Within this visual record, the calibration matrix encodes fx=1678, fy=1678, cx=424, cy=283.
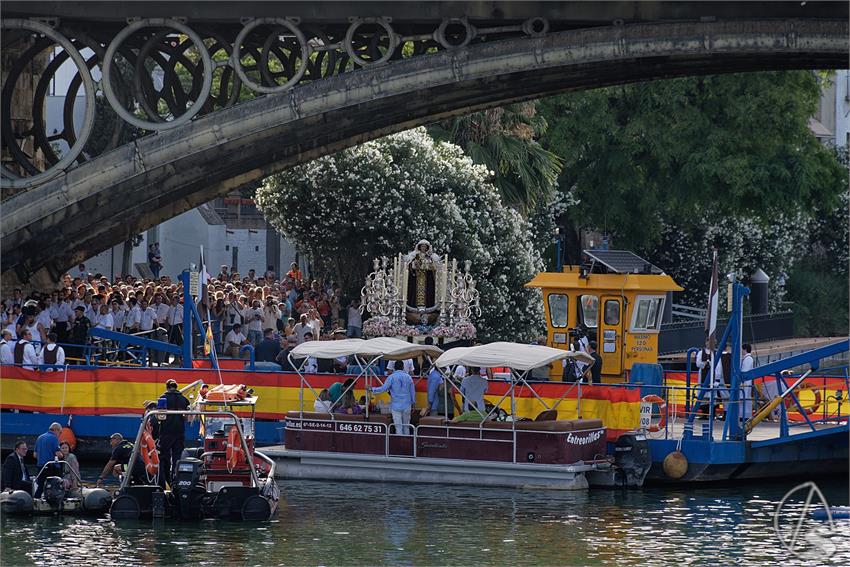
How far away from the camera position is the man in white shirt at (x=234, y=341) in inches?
1496

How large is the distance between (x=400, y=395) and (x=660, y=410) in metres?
5.54

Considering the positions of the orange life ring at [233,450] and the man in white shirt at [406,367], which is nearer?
the orange life ring at [233,450]

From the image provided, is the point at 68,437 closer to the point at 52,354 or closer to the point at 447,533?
the point at 52,354

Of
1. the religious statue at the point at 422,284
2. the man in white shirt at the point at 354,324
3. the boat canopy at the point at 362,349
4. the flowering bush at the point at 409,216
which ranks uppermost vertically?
the flowering bush at the point at 409,216

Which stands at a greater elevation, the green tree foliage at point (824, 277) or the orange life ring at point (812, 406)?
the green tree foliage at point (824, 277)

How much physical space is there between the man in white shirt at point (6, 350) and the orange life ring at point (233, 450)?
8576 millimetres

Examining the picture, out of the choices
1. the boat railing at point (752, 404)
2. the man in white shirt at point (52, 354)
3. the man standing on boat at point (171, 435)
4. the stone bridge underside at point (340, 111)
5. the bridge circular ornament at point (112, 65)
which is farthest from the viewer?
the bridge circular ornament at point (112, 65)

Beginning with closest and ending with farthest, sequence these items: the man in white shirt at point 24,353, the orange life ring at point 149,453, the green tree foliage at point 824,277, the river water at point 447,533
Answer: the river water at point 447,533, the orange life ring at point 149,453, the man in white shirt at point 24,353, the green tree foliage at point 824,277

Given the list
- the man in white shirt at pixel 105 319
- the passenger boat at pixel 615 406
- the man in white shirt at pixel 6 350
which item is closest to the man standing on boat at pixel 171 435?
the passenger boat at pixel 615 406

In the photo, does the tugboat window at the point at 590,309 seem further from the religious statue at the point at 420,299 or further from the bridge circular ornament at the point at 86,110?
the bridge circular ornament at the point at 86,110

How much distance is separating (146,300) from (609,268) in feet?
35.5

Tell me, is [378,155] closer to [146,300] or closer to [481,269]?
[481,269]

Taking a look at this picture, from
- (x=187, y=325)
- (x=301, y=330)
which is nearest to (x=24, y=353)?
(x=187, y=325)

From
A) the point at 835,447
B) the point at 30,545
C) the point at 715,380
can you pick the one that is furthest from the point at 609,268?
the point at 30,545
